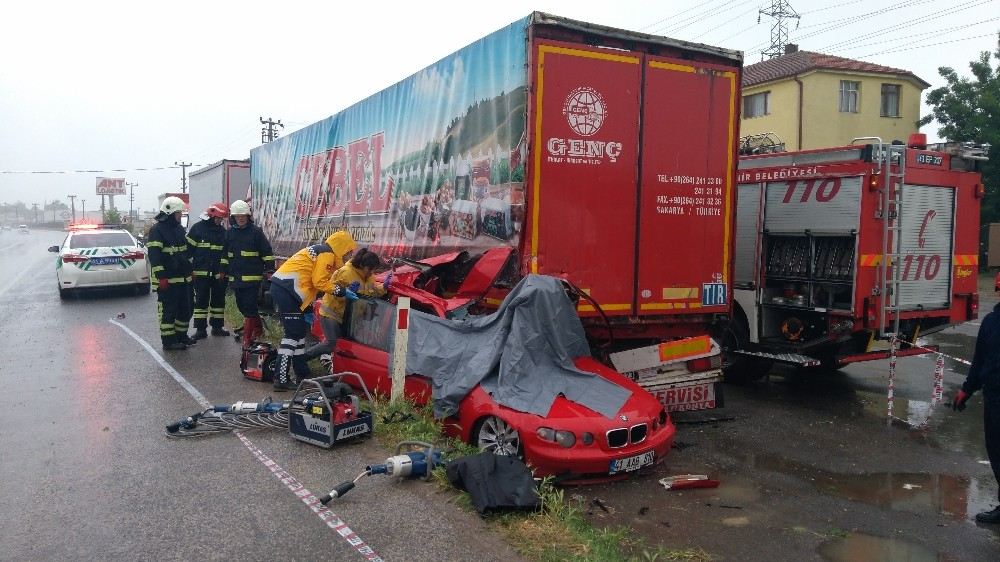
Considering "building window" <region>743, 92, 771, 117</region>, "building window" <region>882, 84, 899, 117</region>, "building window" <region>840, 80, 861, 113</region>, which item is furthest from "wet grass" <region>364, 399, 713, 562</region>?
"building window" <region>882, 84, 899, 117</region>

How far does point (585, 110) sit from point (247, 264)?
201 inches

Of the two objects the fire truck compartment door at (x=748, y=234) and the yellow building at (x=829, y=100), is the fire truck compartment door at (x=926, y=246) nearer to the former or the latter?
the fire truck compartment door at (x=748, y=234)

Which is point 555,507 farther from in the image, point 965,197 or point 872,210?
point 965,197

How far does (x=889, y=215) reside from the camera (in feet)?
25.5

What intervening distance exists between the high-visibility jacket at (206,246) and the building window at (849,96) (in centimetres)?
2888

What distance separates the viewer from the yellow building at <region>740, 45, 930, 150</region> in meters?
31.2

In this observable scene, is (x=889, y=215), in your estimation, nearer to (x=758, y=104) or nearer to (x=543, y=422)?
(x=543, y=422)

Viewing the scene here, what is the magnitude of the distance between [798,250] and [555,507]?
5686mm

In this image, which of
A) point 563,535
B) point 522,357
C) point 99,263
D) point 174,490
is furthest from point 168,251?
point 563,535

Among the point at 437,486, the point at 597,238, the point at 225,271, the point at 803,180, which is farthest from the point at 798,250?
the point at 225,271

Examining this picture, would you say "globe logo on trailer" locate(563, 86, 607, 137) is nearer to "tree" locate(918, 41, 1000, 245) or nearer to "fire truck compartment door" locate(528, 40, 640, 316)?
"fire truck compartment door" locate(528, 40, 640, 316)

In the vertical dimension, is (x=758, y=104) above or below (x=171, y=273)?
above

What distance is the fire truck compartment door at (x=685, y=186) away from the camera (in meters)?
6.76

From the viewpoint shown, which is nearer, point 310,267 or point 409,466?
point 409,466
